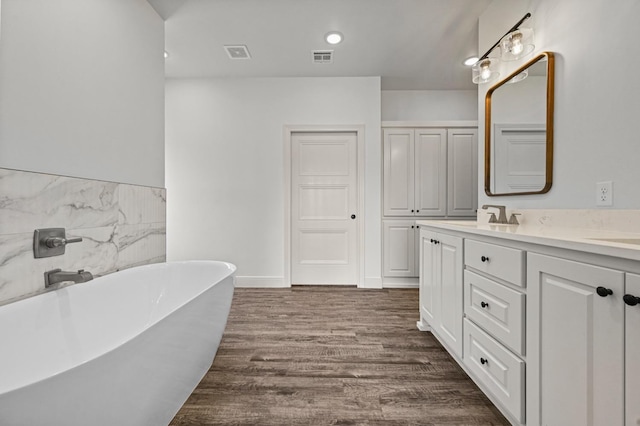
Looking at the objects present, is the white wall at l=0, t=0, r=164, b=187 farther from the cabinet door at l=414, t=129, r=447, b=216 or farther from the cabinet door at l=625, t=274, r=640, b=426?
the cabinet door at l=414, t=129, r=447, b=216

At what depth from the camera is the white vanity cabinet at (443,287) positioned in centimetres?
164

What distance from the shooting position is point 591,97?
1.43 meters

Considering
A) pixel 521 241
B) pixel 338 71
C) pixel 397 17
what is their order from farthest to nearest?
pixel 338 71 → pixel 397 17 → pixel 521 241

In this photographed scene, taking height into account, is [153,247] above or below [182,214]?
below

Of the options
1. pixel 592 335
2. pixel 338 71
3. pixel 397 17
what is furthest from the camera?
pixel 338 71

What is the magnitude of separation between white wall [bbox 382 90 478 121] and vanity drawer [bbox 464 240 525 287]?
2.84 metres

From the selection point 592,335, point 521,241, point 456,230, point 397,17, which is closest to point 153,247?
point 456,230

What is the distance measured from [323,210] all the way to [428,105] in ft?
6.70

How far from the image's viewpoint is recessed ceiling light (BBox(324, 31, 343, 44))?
2659 millimetres

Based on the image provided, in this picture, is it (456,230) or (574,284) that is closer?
(574,284)

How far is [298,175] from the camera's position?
3.58 meters

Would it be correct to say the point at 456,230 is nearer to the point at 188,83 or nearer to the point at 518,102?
the point at 518,102

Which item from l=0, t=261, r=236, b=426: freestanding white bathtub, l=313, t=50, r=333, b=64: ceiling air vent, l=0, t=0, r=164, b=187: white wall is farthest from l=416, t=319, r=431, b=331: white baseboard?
l=313, t=50, r=333, b=64: ceiling air vent

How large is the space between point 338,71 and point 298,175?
128cm
